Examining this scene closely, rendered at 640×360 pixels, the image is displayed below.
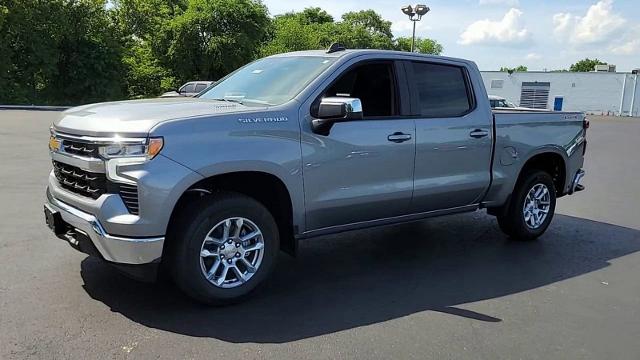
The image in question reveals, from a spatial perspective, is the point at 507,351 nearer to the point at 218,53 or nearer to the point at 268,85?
the point at 268,85

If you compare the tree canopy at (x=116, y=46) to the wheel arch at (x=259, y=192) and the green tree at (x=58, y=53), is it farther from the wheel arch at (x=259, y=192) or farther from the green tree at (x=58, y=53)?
the wheel arch at (x=259, y=192)

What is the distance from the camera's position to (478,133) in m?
5.98

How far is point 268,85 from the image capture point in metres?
5.26

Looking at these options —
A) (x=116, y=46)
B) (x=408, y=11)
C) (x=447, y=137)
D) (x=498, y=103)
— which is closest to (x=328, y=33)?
(x=116, y=46)

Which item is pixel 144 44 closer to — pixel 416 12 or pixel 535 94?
pixel 416 12

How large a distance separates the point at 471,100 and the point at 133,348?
405 centimetres

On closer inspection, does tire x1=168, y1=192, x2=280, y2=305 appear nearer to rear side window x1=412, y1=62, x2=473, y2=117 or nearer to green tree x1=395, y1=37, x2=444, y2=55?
rear side window x1=412, y1=62, x2=473, y2=117

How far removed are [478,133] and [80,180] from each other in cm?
375

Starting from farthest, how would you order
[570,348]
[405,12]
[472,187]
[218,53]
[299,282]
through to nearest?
[218,53], [405,12], [472,187], [299,282], [570,348]

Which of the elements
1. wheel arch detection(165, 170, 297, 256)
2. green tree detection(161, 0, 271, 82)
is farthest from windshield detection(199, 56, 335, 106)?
green tree detection(161, 0, 271, 82)

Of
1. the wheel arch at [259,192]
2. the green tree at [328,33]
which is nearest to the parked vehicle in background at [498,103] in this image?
the wheel arch at [259,192]

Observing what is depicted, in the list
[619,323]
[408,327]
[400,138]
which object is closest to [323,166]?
[400,138]

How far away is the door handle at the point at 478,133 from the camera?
5.93m

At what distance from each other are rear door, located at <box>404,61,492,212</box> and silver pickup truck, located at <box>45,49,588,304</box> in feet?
0.05
